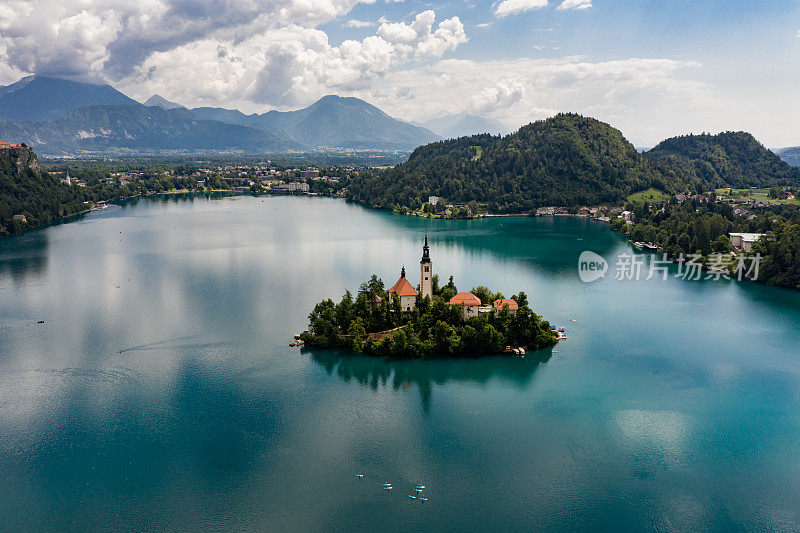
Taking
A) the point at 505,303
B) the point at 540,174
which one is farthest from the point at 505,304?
the point at 540,174

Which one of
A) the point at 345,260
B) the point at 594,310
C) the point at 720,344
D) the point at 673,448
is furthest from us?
the point at 345,260

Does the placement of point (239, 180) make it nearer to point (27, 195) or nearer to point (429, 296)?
point (27, 195)

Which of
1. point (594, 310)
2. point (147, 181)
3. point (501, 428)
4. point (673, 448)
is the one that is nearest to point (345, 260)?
point (594, 310)

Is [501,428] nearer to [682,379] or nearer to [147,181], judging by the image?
[682,379]

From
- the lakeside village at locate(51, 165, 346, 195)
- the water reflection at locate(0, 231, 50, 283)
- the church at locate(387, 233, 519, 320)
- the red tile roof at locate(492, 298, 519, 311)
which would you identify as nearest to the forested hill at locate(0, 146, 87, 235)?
the water reflection at locate(0, 231, 50, 283)

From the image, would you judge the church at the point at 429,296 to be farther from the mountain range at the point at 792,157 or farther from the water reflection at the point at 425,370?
the mountain range at the point at 792,157


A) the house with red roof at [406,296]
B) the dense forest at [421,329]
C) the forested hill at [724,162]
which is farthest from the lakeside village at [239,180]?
the dense forest at [421,329]

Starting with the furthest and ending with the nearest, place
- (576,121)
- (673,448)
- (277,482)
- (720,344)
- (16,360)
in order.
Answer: (576,121) → (720,344) → (16,360) → (673,448) → (277,482)
